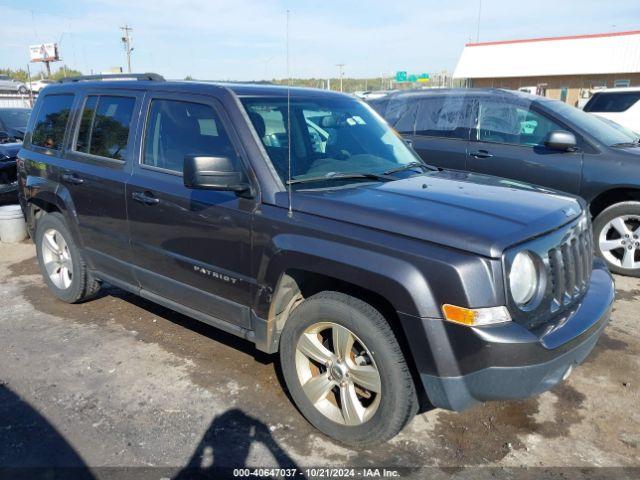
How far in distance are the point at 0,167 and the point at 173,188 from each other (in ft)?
19.7

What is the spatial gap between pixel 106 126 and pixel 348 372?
9.03 ft

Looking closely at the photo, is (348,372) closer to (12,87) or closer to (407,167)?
(407,167)

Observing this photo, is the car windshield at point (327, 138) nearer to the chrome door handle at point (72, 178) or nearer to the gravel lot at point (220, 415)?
the gravel lot at point (220, 415)

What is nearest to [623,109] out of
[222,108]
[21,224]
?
[222,108]

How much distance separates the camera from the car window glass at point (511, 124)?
6.12 meters

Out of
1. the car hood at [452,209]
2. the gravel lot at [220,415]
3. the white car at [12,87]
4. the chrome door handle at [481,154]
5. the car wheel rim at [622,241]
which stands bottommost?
the gravel lot at [220,415]

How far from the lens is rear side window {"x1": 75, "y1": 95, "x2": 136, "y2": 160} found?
13.1 feet

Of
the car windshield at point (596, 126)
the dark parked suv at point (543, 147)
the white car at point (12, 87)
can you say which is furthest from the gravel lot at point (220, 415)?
the white car at point (12, 87)

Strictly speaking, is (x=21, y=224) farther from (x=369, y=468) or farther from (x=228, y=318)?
(x=369, y=468)

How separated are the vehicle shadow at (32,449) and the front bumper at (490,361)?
185cm

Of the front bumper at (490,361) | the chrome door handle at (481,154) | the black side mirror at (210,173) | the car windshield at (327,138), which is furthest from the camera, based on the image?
the chrome door handle at (481,154)

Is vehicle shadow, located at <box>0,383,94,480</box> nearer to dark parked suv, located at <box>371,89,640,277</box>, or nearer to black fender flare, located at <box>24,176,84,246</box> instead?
black fender flare, located at <box>24,176,84,246</box>

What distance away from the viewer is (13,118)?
12.3m

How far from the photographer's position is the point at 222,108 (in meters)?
3.36
